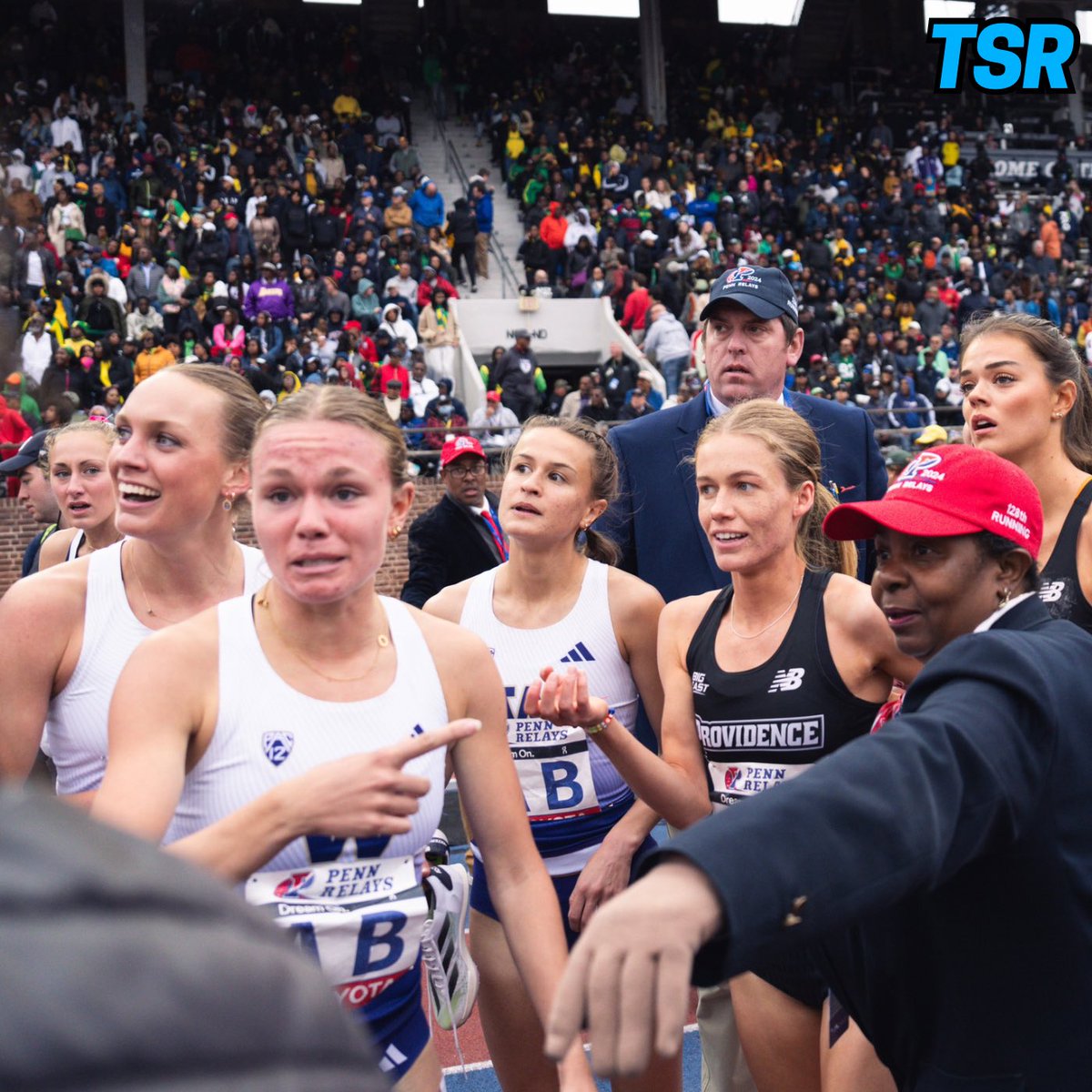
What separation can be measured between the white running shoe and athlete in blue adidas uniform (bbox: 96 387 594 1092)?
6 cm

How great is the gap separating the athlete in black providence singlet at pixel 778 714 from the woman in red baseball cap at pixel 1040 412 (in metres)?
0.89

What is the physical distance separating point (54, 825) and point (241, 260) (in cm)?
1962

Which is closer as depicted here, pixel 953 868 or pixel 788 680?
pixel 953 868

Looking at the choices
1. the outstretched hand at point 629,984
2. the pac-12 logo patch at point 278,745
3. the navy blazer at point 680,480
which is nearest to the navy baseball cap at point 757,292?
the navy blazer at point 680,480

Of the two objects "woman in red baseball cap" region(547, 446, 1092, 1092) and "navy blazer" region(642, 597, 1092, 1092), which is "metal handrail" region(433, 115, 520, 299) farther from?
"navy blazer" region(642, 597, 1092, 1092)

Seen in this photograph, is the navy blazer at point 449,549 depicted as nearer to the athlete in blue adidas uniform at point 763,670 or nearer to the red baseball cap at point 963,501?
the athlete in blue adidas uniform at point 763,670

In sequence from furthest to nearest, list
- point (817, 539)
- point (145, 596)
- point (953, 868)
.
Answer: point (817, 539) → point (145, 596) → point (953, 868)

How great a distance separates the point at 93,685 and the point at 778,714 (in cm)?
169

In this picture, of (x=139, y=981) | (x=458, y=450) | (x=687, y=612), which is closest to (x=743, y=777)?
(x=687, y=612)

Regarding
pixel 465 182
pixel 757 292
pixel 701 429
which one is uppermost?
pixel 465 182

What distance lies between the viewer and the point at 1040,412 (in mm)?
4094

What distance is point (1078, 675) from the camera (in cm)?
193

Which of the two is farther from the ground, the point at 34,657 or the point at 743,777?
the point at 34,657

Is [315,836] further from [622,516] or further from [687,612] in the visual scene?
[622,516]
